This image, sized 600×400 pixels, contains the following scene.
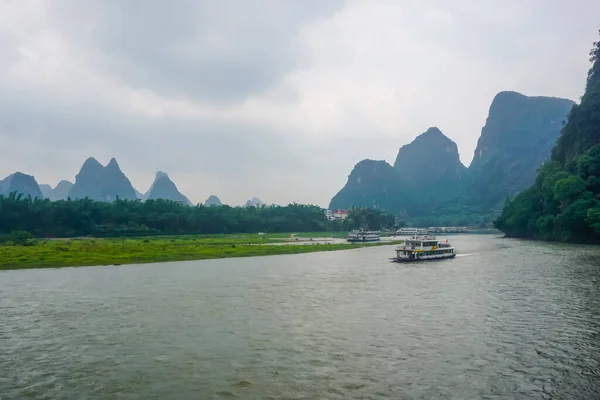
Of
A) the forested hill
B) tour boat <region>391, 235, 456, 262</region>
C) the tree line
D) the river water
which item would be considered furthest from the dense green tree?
tour boat <region>391, 235, 456, 262</region>

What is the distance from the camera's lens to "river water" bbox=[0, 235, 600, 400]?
1175cm

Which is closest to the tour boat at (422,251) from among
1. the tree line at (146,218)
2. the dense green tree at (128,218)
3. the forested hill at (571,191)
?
the forested hill at (571,191)

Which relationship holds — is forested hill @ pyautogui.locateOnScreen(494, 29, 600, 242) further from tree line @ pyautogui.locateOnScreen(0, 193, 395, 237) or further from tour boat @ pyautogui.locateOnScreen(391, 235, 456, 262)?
tree line @ pyautogui.locateOnScreen(0, 193, 395, 237)

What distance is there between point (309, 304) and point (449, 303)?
6.75 meters

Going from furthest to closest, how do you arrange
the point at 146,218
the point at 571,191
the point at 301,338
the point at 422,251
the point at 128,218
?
1. the point at 146,218
2. the point at 128,218
3. the point at 571,191
4. the point at 422,251
5. the point at 301,338

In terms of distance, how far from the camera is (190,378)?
12.5 meters

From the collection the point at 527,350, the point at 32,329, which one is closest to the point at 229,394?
the point at 527,350

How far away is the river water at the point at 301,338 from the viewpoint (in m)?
11.8

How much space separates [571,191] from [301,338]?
56.8 m

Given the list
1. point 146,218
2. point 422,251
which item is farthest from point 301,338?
point 146,218

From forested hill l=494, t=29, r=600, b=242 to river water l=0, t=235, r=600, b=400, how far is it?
32.7m

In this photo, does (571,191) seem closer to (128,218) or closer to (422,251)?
(422,251)

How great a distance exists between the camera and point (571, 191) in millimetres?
60344

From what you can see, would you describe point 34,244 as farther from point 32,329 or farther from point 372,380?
point 372,380
